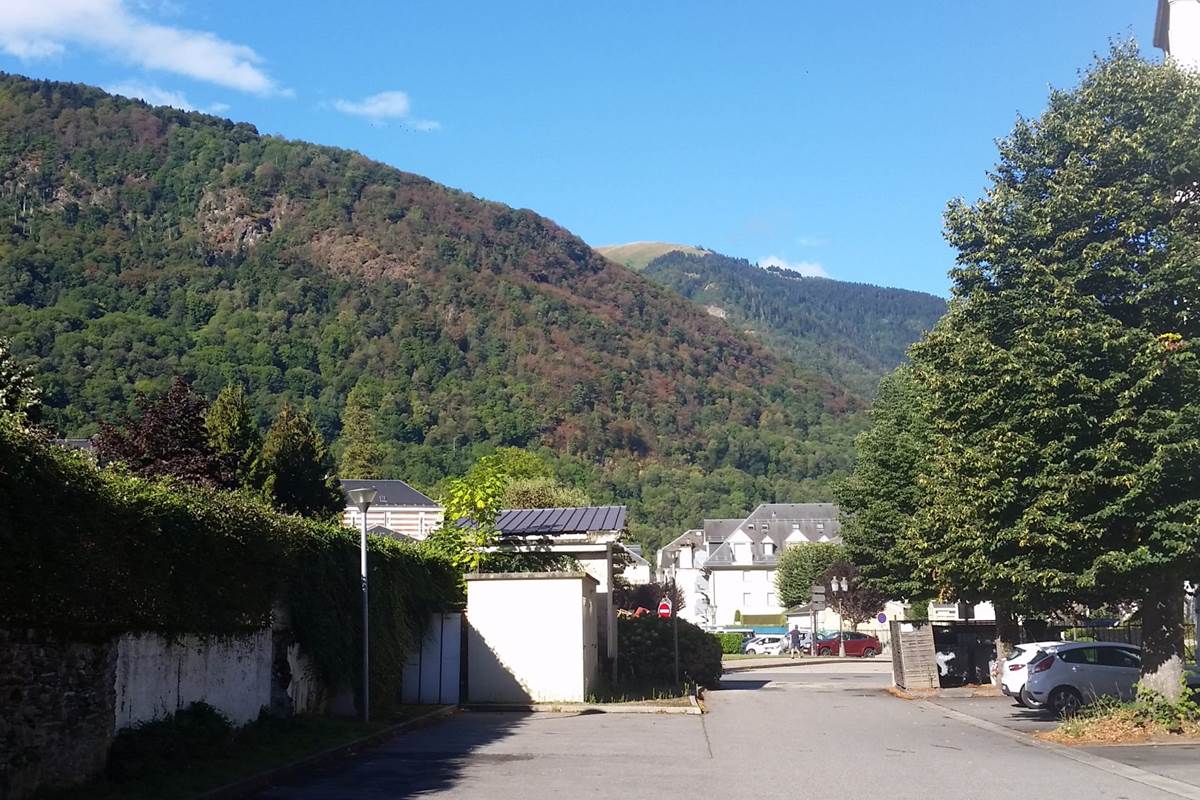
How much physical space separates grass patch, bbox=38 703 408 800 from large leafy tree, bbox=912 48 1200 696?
10931 millimetres

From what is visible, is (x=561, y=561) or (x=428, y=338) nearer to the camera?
(x=561, y=561)

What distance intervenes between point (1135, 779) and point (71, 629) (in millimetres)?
11497

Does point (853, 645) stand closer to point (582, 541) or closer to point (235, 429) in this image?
point (235, 429)

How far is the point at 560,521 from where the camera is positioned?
30.5 m

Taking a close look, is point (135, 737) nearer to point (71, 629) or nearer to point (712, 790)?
point (71, 629)

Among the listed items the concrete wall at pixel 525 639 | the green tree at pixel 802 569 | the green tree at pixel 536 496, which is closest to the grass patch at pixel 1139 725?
the concrete wall at pixel 525 639

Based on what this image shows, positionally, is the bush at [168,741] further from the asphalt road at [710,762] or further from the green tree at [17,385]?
the green tree at [17,385]

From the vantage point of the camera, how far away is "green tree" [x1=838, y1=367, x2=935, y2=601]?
32.5m

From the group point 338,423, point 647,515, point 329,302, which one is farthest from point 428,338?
point 647,515

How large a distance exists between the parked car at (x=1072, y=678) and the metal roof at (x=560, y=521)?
37.0 ft

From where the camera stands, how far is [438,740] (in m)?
18.0

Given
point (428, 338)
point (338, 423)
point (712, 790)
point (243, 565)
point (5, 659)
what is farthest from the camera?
point (428, 338)

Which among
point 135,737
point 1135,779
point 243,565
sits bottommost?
point 1135,779

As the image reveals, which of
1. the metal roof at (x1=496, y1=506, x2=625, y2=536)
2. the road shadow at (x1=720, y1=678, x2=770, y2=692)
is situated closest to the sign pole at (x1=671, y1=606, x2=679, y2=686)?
the metal roof at (x1=496, y1=506, x2=625, y2=536)
